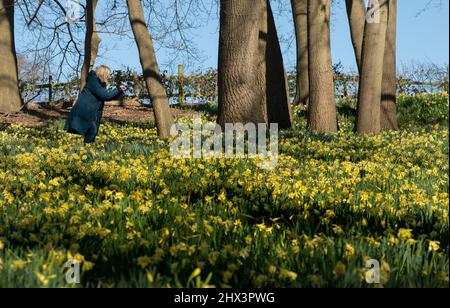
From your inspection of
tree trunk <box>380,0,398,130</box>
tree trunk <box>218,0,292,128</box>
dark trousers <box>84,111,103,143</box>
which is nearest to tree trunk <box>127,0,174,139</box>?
tree trunk <box>218,0,292,128</box>

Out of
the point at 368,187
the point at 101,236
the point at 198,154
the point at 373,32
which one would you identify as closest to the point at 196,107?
the point at 373,32

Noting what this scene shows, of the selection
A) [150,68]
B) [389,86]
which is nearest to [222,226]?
[150,68]

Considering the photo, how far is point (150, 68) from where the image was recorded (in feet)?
39.8

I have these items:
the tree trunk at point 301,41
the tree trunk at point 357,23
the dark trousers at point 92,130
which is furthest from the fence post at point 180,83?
the dark trousers at point 92,130

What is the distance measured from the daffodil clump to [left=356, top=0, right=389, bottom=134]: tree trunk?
15.6ft

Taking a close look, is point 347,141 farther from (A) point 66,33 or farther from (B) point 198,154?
(A) point 66,33

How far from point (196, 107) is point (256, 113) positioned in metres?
10.9

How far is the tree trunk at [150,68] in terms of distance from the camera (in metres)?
12.1

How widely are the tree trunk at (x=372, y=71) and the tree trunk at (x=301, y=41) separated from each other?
6043 mm

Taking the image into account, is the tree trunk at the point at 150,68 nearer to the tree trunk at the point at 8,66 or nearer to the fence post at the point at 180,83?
the tree trunk at the point at 8,66

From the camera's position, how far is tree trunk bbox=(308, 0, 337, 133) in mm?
13305

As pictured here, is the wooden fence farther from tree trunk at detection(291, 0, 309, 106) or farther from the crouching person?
the crouching person

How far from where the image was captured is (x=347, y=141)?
11062 mm
